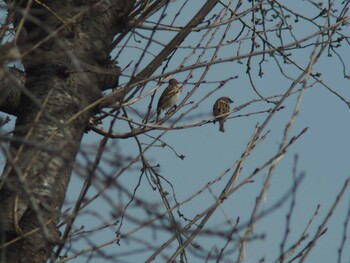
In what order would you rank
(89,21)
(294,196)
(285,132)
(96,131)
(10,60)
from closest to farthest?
(10,60) → (294,196) → (285,132) → (89,21) → (96,131)

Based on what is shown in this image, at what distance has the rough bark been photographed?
3322mm

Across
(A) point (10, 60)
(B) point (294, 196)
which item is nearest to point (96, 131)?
(B) point (294, 196)

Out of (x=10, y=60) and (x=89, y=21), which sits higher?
(x=89, y=21)

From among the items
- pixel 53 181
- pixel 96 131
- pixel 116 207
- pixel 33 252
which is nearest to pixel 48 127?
pixel 53 181

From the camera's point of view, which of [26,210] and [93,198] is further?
[26,210]

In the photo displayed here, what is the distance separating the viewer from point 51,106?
3.65 meters

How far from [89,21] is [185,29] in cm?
53

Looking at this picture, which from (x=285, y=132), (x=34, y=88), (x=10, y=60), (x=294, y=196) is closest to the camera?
(x=10, y=60)

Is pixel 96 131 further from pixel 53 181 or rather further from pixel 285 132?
→ pixel 285 132

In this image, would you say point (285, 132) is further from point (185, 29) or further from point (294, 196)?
point (185, 29)

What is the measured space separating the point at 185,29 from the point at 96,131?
0.77 metres

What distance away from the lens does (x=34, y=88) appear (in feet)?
12.3

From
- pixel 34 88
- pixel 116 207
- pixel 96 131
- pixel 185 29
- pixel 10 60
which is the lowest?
pixel 116 207

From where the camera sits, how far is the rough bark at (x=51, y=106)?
3322 millimetres
